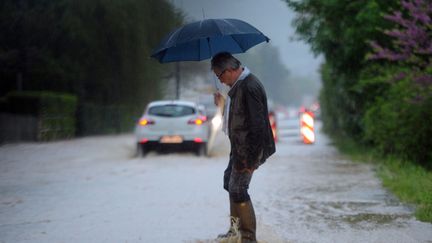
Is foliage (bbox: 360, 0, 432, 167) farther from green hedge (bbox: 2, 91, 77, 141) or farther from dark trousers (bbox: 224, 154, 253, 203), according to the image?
green hedge (bbox: 2, 91, 77, 141)

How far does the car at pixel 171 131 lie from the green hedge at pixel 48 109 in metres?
2.90

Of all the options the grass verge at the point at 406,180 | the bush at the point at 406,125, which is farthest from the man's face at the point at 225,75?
the bush at the point at 406,125

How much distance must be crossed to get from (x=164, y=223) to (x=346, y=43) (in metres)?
9.13

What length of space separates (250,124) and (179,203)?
3.43m

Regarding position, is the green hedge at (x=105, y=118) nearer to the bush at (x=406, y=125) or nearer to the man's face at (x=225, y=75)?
the bush at (x=406, y=125)

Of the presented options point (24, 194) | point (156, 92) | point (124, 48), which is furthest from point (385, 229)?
point (156, 92)

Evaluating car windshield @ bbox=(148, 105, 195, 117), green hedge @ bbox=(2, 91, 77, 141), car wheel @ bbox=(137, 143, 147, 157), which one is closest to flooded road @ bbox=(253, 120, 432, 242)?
car windshield @ bbox=(148, 105, 195, 117)

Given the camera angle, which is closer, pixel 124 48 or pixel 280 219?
pixel 280 219

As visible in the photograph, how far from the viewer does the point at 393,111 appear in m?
12.4

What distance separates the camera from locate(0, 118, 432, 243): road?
6539 millimetres

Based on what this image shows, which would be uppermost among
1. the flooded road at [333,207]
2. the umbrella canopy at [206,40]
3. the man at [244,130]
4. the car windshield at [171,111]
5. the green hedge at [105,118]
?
the umbrella canopy at [206,40]

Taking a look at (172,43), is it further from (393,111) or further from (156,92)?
(156,92)

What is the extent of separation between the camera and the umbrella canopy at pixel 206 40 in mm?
5934

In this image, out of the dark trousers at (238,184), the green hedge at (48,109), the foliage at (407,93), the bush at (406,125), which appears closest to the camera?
the dark trousers at (238,184)
